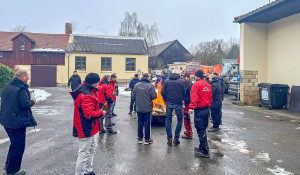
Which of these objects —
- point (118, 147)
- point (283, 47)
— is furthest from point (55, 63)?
point (118, 147)

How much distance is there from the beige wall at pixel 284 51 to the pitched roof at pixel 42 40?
2470cm

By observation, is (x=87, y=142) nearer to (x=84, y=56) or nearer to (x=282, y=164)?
(x=282, y=164)

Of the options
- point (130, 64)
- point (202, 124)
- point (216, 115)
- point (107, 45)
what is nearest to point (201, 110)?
point (202, 124)

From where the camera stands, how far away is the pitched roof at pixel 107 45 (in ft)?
108

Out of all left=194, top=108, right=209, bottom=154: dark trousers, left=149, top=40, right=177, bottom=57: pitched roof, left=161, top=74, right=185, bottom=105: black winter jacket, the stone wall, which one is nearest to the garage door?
left=149, top=40, right=177, bottom=57: pitched roof

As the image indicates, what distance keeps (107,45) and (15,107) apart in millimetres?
29865

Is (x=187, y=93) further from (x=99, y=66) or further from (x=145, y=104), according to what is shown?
(x=99, y=66)

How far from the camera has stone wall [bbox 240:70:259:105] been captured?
14703 mm

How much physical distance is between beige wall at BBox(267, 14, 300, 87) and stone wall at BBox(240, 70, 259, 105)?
0.93m

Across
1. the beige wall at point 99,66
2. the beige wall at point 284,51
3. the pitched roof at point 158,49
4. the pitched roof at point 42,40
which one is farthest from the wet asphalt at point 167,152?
the pitched roof at point 158,49

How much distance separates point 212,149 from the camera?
6672mm

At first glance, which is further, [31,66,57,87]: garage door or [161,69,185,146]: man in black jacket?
[31,66,57,87]: garage door

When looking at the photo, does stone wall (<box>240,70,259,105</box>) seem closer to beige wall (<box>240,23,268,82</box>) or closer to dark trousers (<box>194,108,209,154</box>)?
beige wall (<box>240,23,268,82</box>)

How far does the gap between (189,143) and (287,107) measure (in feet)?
27.7
